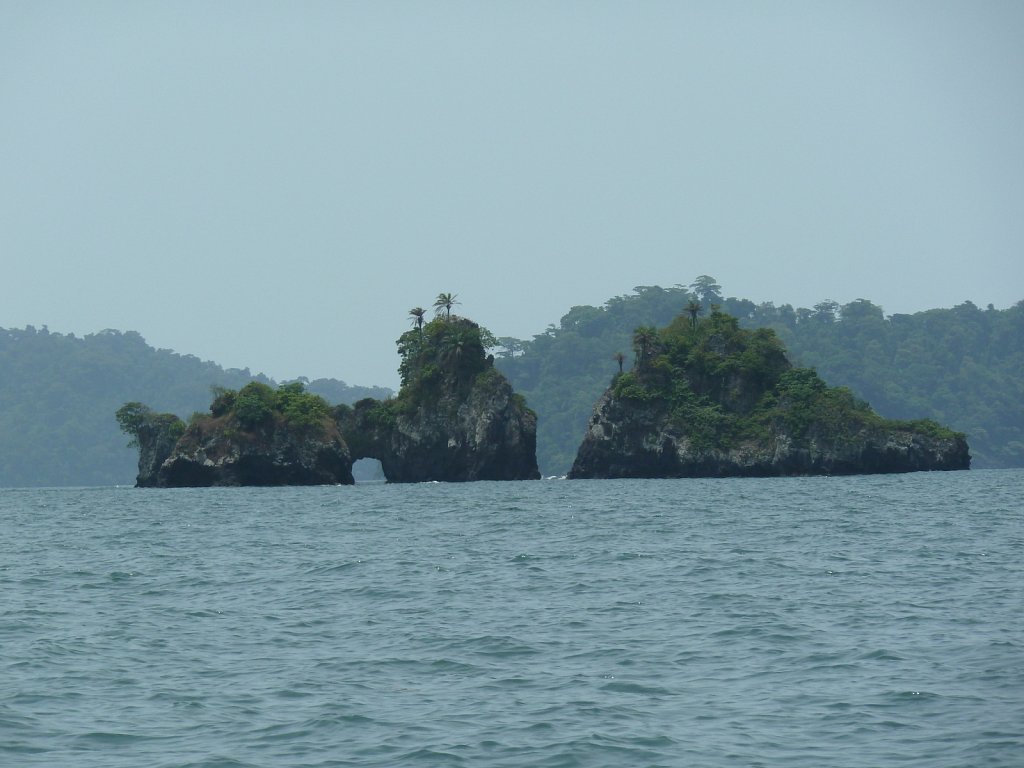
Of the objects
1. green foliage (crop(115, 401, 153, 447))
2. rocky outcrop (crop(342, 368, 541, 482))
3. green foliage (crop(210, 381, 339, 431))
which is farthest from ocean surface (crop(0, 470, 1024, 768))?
green foliage (crop(115, 401, 153, 447))

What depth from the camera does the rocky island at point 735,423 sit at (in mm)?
106125

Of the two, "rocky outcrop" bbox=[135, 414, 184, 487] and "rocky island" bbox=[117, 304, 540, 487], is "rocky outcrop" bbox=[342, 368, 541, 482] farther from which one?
"rocky outcrop" bbox=[135, 414, 184, 487]

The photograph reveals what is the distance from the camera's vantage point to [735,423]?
11256 centimetres

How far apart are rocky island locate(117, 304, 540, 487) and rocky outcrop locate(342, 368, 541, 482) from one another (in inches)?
3.4

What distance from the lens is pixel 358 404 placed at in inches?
4636

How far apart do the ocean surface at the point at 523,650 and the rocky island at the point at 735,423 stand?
65055 millimetres

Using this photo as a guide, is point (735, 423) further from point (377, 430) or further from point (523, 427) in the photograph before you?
point (377, 430)

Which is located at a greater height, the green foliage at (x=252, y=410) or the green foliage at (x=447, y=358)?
the green foliage at (x=447, y=358)

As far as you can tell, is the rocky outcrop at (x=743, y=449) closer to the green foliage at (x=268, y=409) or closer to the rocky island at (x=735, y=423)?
the rocky island at (x=735, y=423)

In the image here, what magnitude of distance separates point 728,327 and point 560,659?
104 meters

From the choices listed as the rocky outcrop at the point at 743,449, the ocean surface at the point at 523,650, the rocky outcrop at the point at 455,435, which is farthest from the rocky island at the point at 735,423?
the ocean surface at the point at 523,650

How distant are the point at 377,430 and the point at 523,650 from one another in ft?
309

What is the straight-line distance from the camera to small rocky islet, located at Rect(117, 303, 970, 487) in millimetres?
101312

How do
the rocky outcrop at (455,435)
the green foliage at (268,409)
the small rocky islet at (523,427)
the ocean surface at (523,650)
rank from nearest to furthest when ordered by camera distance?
the ocean surface at (523,650)
the green foliage at (268,409)
the small rocky islet at (523,427)
the rocky outcrop at (455,435)
